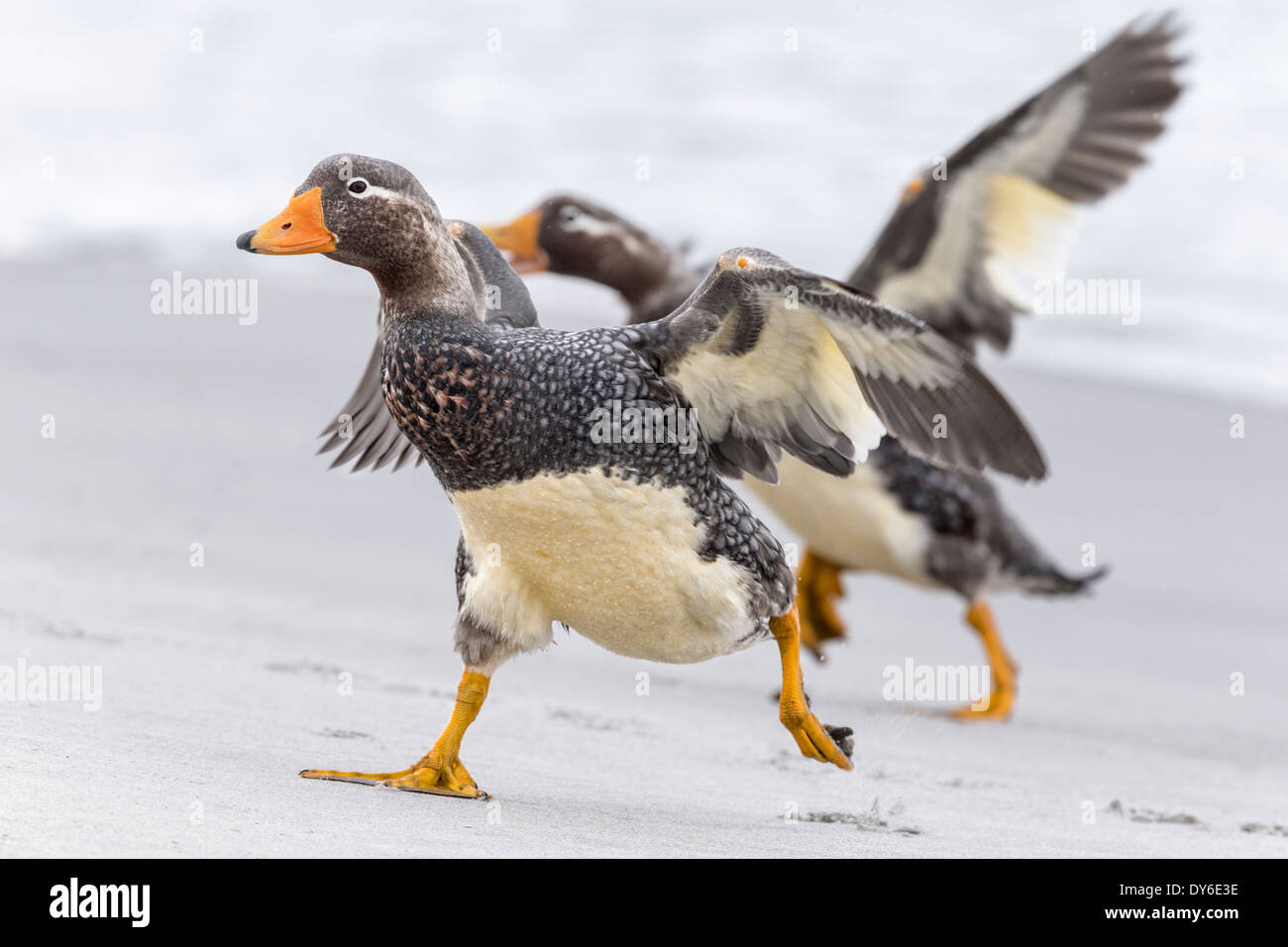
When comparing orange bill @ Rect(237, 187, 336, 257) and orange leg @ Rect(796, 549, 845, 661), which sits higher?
orange bill @ Rect(237, 187, 336, 257)

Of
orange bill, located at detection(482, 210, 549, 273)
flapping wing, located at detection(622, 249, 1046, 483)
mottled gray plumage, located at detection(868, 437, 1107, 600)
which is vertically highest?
orange bill, located at detection(482, 210, 549, 273)

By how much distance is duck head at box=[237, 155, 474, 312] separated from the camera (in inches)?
172

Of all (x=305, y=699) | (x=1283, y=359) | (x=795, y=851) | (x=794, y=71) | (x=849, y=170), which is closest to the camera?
(x=795, y=851)

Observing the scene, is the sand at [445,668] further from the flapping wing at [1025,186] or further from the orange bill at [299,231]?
the flapping wing at [1025,186]

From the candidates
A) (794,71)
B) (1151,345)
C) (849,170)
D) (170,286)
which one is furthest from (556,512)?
(794,71)

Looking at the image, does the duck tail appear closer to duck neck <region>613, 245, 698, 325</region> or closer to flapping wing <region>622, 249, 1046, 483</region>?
duck neck <region>613, 245, 698, 325</region>

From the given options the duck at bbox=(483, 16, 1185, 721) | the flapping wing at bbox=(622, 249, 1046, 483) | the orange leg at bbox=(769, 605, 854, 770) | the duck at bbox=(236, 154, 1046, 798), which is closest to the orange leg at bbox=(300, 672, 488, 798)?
the duck at bbox=(236, 154, 1046, 798)

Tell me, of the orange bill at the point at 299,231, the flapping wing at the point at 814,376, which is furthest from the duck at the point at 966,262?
the orange bill at the point at 299,231

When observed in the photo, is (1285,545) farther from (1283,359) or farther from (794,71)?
(794,71)

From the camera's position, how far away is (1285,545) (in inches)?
456

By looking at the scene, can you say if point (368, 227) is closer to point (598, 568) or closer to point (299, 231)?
point (299, 231)

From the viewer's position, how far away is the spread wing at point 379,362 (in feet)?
17.2

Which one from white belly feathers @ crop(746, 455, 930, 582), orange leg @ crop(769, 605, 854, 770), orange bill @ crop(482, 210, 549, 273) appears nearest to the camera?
orange leg @ crop(769, 605, 854, 770)

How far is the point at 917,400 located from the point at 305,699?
8.24ft
